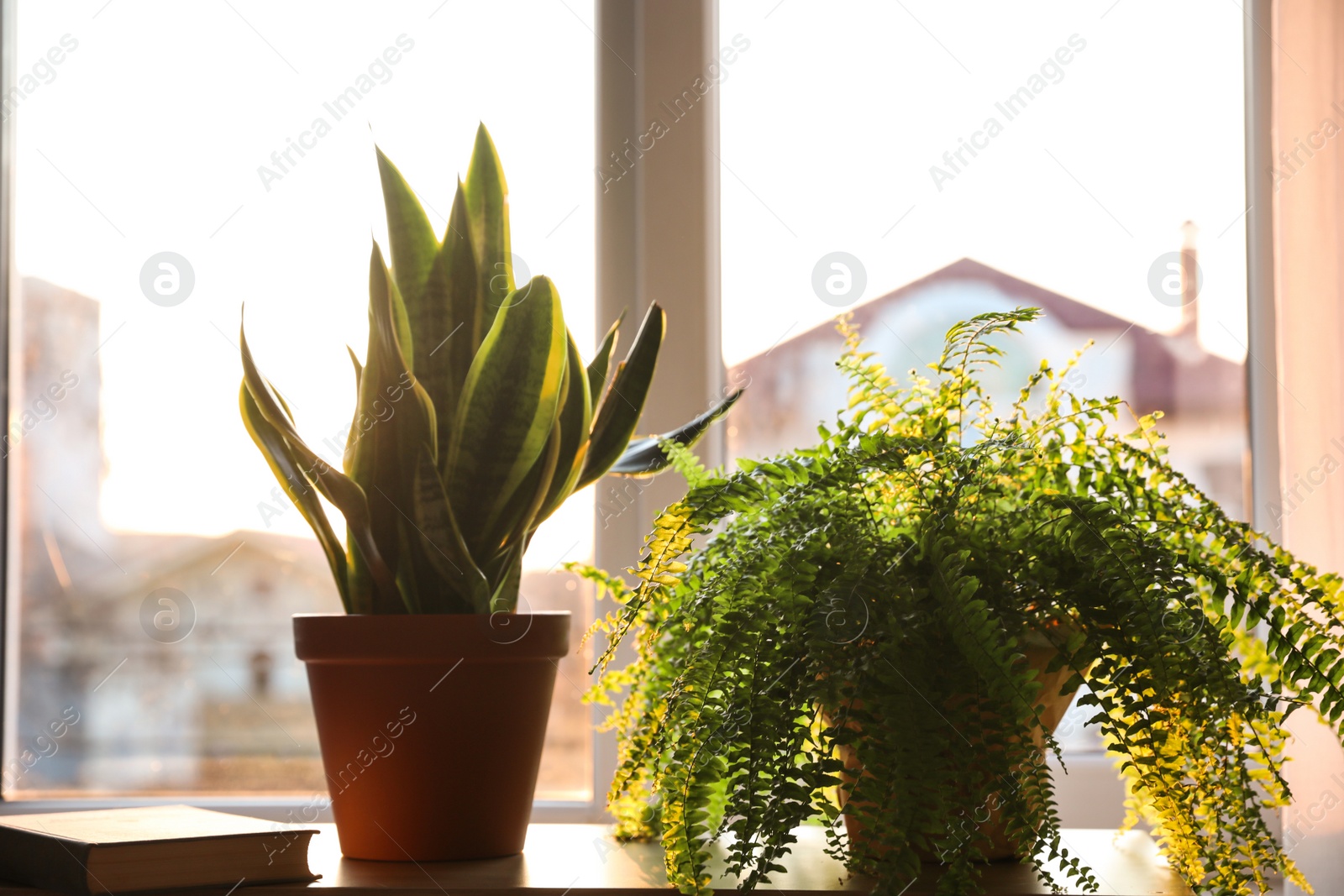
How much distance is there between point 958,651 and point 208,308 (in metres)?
1.15

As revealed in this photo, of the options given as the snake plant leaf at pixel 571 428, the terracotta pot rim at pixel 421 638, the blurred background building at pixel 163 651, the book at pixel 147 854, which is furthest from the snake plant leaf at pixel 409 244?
the blurred background building at pixel 163 651

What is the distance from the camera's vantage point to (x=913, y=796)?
2.09ft

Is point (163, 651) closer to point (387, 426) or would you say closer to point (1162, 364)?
point (387, 426)

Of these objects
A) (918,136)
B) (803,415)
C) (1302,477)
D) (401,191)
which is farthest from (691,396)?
(1302,477)

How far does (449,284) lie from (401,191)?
9 centimetres

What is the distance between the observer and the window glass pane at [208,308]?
1.41 meters

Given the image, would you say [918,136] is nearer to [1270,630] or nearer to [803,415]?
[803,415]

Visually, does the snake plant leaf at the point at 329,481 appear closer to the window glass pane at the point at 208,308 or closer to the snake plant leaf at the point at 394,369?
the snake plant leaf at the point at 394,369

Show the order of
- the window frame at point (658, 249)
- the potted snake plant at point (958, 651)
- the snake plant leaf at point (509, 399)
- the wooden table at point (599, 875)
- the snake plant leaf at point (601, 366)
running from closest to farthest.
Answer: the potted snake plant at point (958, 651) < the wooden table at point (599, 875) < the snake plant leaf at point (509, 399) < the snake plant leaf at point (601, 366) < the window frame at point (658, 249)

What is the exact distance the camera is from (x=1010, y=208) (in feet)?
4.72

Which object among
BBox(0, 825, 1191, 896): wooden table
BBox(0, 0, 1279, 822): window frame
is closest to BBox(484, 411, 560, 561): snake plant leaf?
BBox(0, 825, 1191, 896): wooden table

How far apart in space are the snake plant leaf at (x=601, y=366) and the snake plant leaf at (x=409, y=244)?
0.16 meters

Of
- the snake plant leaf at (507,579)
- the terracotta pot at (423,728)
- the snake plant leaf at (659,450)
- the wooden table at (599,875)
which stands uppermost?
the snake plant leaf at (659,450)

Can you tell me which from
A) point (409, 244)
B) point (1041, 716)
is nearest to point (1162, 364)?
point (1041, 716)
